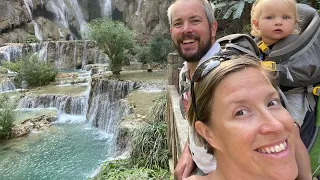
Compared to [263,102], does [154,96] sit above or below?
below

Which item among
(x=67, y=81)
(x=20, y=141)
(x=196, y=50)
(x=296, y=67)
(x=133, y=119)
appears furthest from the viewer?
(x=67, y=81)

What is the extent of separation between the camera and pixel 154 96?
11031mm

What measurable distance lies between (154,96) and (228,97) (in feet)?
33.1

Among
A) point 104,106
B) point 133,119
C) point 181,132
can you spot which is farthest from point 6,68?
A: point 181,132

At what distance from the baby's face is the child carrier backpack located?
0.15 feet

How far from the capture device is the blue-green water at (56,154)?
7.84 meters

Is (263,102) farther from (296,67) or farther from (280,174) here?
(296,67)

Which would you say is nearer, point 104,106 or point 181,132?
point 181,132

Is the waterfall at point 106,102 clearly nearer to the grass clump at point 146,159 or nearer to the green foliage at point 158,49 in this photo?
the grass clump at point 146,159

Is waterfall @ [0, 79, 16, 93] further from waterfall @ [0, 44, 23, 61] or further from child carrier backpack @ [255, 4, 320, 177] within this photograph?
child carrier backpack @ [255, 4, 320, 177]

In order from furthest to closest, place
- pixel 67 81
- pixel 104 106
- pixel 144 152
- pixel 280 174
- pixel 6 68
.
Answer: pixel 6 68
pixel 67 81
pixel 104 106
pixel 144 152
pixel 280 174

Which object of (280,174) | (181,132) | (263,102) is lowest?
(181,132)

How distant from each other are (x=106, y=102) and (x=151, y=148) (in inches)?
277

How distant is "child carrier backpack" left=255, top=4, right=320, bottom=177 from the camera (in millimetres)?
1287
